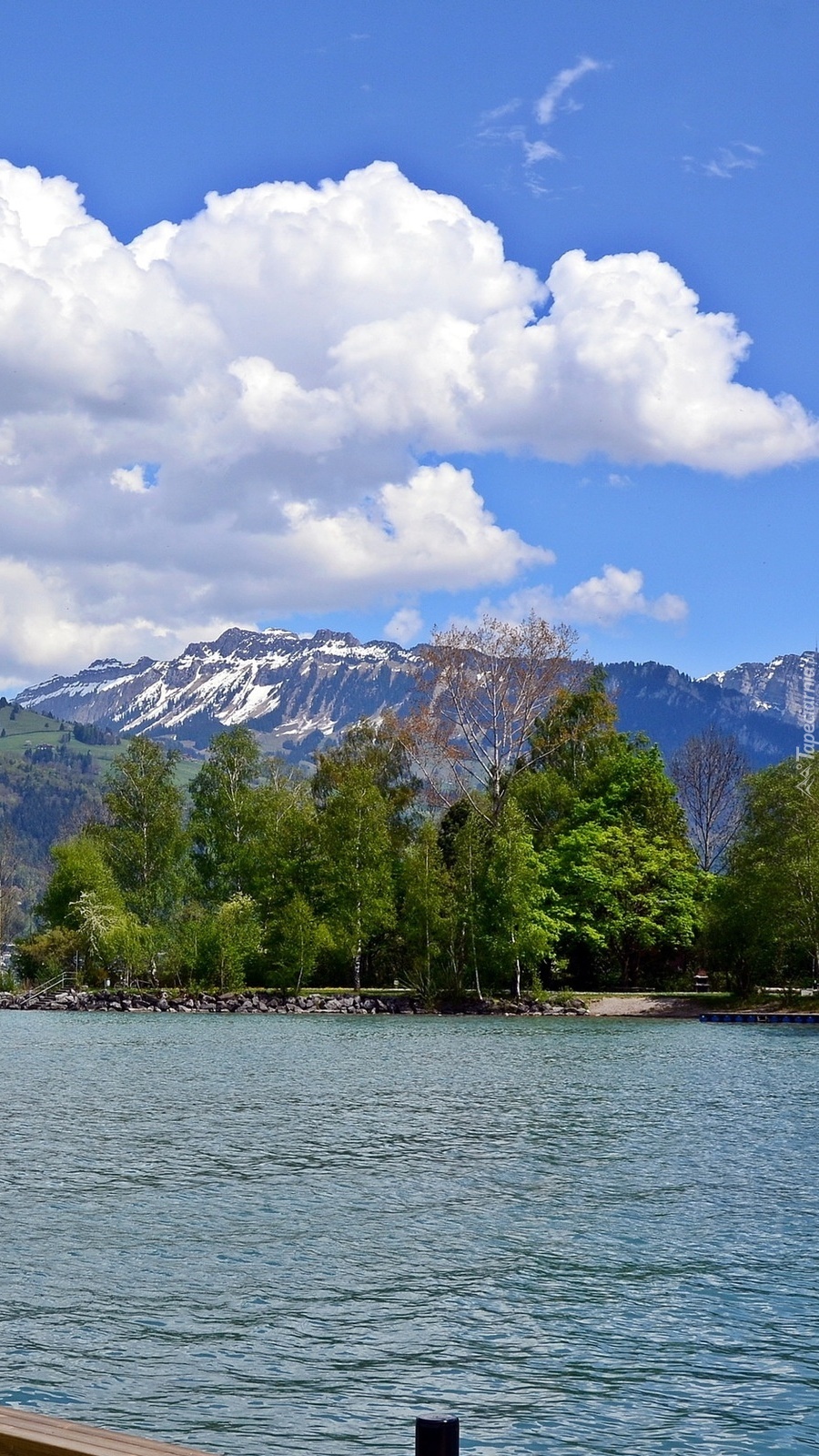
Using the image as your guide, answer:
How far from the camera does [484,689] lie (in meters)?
96.2

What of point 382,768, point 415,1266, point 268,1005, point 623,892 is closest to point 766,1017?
point 623,892

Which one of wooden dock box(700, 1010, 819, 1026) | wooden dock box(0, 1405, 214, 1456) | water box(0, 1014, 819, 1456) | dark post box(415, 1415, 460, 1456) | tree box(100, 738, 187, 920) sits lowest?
wooden dock box(700, 1010, 819, 1026)

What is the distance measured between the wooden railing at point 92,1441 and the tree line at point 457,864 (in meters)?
78.4

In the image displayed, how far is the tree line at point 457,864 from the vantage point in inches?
3647

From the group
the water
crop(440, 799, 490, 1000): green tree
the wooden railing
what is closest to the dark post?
the wooden railing

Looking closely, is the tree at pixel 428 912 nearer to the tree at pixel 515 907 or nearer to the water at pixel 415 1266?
the tree at pixel 515 907

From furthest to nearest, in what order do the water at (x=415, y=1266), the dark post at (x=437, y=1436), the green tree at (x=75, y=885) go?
1. the green tree at (x=75, y=885)
2. the water at (x=415, y=1266)
3. the dark post at (x=437, y=1436)

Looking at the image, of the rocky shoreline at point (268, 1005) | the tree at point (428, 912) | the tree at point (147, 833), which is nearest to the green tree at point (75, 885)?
the tree at point (147, 833)

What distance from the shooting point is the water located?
14.7 m

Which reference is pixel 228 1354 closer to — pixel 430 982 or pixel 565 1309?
pixel 565 1309

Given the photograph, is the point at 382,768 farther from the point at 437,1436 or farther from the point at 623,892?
the point at 437,1436

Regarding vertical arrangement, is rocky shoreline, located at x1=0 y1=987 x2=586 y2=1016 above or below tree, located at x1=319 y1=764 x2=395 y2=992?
below

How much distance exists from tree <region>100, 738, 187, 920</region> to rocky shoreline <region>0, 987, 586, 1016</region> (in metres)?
11.0

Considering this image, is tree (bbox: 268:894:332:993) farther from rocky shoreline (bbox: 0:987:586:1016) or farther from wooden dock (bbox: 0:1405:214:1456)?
wooden dock (bbox: 0:1405:214:1456)
